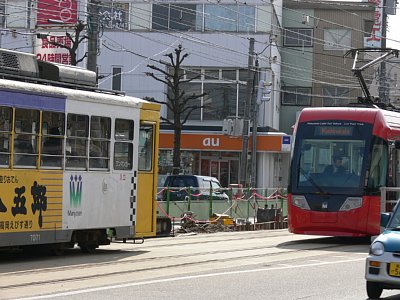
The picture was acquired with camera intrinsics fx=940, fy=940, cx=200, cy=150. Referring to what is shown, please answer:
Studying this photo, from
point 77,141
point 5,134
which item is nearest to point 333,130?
point 77,141

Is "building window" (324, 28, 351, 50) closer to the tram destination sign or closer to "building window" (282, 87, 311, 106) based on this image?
"building window" (282, 87, 311, 106)

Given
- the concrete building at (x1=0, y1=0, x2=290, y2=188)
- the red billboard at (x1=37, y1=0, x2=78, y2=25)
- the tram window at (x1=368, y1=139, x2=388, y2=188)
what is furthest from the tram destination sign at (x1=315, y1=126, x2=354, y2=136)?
the concrete building at (x1=0, y1=0, x2=290, y2=188)

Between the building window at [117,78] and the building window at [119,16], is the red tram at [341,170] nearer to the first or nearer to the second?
the building window at [119,16]

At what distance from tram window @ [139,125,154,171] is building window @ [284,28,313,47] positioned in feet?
156

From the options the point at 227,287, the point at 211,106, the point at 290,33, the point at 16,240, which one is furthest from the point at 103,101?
the point at 290,33

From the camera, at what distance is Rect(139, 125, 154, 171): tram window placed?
19.3m

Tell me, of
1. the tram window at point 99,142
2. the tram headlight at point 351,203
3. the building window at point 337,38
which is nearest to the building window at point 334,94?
the building window at point 337,38

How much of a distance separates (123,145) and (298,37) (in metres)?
48.9

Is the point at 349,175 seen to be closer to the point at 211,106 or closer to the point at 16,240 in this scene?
the point at 16,240

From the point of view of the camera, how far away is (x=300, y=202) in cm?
Result: 2261

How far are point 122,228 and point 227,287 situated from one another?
18.2 ft

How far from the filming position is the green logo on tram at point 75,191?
56.6ft

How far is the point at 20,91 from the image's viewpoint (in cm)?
1606

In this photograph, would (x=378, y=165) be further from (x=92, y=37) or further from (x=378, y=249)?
(x=378, y=249)
